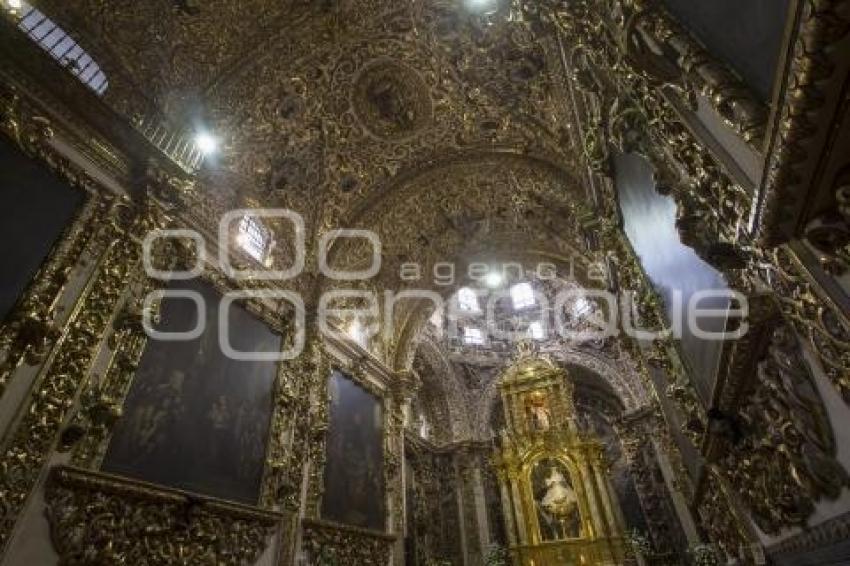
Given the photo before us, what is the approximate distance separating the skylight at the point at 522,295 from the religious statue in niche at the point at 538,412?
4308mm

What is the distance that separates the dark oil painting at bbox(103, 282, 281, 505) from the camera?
5496 millimetres

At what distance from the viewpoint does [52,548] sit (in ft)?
14.1

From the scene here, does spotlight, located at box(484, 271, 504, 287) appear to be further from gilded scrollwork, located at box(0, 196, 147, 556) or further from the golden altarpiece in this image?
gilded scrollwork, located at box(0, 196, 147, 556)

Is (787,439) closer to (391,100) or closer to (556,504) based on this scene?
(391,100)

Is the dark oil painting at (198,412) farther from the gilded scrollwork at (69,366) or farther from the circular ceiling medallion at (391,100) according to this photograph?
the circular ceiling medallion at (391,100)

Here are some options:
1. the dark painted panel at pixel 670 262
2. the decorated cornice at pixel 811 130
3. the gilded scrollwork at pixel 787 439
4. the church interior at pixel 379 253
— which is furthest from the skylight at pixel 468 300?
the decorated cornice at pixel 811 130

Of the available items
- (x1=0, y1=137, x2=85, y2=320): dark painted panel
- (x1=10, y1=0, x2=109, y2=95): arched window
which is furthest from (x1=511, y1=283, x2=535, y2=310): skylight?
(x1=0, y1=137, x2=85, y2=320): dark painted panel

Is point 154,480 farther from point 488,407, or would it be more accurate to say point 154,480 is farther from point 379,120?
point 488,407

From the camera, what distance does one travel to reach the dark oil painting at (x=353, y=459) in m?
8.53

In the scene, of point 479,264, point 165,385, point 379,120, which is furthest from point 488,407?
point 165,385

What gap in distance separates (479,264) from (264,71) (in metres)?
6.90

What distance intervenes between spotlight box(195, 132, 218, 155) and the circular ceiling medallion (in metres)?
2.91

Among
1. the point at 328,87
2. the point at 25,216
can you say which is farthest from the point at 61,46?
the point at 328,87

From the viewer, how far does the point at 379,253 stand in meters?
11.3
